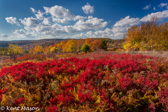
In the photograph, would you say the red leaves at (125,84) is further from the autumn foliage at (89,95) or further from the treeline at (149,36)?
the treeline at (149,36)

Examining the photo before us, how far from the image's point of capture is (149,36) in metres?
21.0

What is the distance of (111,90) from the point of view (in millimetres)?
3537

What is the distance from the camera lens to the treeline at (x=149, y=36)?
61.4ft

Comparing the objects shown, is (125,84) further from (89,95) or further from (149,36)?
(149,36)

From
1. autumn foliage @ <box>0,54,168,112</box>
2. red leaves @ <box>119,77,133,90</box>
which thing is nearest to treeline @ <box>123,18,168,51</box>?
autumn foliage @ <box>0,54,168,112</box>

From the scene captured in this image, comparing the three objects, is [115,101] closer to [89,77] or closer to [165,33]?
[89,77]

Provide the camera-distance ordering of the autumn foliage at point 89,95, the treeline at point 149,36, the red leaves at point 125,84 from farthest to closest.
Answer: the treeline at point 149,36 → the red leaves at point 125,84 → the autumn foliage at point 89,95

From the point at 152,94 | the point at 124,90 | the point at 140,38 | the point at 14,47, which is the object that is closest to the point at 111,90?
the point at 124,90

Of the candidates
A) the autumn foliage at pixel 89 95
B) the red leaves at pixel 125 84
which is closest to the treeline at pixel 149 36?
the autumn foliage at pixel 89 95

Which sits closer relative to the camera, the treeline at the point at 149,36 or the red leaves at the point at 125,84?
the red leaves at the point at 125,84

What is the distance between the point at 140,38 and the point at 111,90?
86.3 ft

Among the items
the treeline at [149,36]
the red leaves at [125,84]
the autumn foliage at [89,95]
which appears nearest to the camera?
the autumn foliage at [89,95]

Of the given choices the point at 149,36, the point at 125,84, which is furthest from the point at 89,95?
the point at 149,36

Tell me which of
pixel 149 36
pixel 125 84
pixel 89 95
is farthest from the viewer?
pixel 149 36
